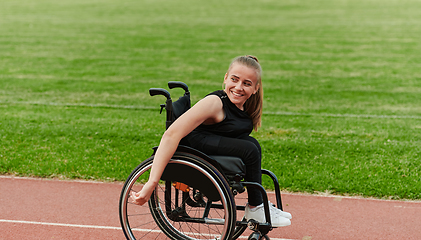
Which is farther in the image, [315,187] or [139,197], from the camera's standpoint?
[315,187]

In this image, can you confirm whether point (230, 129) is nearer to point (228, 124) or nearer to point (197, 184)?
point (228, 124)

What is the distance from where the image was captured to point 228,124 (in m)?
2.88

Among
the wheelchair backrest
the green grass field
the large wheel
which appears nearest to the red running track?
the green grass field

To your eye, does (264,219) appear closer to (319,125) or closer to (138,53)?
(319,125)

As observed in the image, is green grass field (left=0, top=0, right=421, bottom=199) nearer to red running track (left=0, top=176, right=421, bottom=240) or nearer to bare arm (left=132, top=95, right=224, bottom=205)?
red running track (left=0, top=176, right=421, bottom=240)

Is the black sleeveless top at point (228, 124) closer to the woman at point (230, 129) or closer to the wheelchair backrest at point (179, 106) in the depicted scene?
Result: the woman at point (230, 129)

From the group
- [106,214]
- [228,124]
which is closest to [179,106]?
[228,124]

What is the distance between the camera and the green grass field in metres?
4.76

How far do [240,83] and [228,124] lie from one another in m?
0.28

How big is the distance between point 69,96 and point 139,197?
5994mm

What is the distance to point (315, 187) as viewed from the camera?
4.29m

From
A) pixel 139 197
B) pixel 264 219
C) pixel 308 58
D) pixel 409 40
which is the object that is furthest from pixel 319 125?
pixel 409 40

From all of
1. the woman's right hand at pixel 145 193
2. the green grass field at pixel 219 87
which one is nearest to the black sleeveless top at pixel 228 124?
the woman's right hand at pixel 145 193

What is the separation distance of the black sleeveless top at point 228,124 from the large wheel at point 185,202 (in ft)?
0.92
